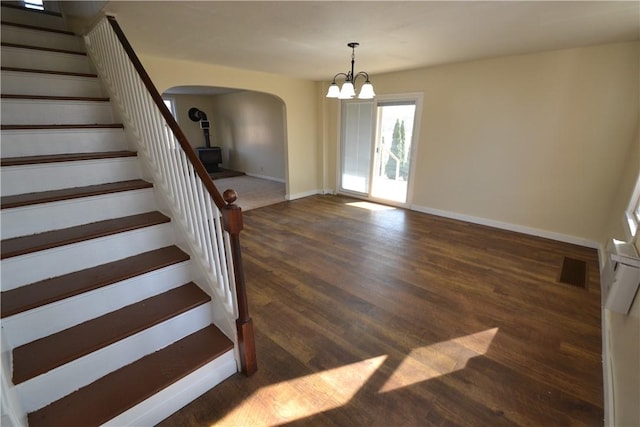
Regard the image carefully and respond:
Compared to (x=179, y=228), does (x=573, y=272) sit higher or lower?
lower

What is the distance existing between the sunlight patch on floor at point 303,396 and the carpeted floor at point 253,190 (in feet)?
12.5

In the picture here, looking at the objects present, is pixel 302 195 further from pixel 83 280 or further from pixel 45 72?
pixel 83 280

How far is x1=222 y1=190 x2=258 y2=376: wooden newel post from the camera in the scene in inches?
57.5

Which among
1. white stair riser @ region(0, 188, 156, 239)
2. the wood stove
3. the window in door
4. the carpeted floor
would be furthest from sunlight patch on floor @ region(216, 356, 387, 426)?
the wood stove

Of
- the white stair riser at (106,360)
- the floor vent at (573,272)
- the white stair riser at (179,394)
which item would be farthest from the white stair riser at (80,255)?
the floor vent at (573,272)

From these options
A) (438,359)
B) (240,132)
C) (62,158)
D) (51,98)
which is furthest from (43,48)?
(240,132)

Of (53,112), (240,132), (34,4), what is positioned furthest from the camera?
(240,132)

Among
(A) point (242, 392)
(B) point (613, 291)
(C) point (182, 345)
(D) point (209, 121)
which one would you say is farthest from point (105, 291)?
(D) point (209, 121)

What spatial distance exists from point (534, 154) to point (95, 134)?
4.78 metres

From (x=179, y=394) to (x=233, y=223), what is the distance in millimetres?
997

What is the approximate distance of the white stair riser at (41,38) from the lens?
2475mm

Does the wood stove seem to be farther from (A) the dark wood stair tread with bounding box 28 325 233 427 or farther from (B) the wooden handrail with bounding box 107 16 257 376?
(A) the dark wood stair tread with bounding box 28 325 233 427

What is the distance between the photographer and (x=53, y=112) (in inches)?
86.6

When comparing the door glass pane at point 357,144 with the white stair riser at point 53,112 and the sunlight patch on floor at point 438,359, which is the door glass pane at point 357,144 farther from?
the white stair riser at point 53,112
